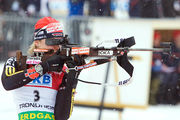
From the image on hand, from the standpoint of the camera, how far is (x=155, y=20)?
5586 mm

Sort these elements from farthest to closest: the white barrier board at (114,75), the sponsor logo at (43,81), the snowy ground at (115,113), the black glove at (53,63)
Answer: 1. the white barrier board at (114,75)
2. the snowy ground at (115,113)
3. the sponsor logo at (43,81)
4. the black glove at (53,63)

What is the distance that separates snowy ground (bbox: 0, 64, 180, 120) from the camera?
445 centimetres

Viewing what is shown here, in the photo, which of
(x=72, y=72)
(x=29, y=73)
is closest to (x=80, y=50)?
(x=72, y=72)

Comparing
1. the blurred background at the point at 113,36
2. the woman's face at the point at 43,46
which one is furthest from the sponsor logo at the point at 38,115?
the blurred background at the point at 113,36

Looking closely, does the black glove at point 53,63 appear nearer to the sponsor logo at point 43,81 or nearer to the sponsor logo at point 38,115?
the sponsor logo at point 43,81

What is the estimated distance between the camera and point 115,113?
5.04 metres

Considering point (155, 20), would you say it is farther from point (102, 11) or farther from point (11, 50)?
point (11, 50)

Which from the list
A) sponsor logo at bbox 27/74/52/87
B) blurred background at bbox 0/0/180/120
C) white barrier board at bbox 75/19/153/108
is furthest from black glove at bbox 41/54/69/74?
white barrier board at bbox 75/19/153/108

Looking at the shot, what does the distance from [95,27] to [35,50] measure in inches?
133

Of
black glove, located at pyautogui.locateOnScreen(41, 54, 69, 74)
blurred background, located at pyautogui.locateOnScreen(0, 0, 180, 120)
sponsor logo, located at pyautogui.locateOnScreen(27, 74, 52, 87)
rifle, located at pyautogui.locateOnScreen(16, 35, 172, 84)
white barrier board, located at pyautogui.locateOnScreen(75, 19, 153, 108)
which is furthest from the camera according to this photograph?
white barrier board, located at pyautogui.locateOnScreen(75, 19, 153, 108)

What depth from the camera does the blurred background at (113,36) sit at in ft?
16.5

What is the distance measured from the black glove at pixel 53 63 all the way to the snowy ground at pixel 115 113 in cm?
237

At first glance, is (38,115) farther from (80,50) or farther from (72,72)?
(80,50)

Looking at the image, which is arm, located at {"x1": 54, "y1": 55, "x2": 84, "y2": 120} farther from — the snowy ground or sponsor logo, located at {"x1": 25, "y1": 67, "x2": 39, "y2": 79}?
the snowy ground
